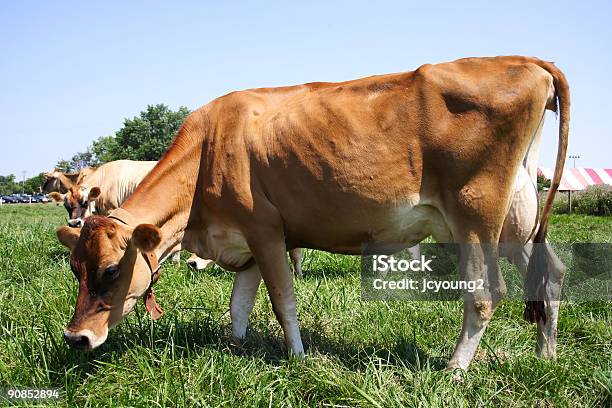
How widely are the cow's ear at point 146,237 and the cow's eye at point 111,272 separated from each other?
0.24 meters

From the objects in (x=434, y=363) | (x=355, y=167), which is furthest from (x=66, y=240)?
(x=434, y=363)

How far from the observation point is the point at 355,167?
13.2ft

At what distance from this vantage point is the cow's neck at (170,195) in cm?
430

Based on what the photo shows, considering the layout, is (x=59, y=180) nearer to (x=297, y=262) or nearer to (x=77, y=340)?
(x=297, y=262)

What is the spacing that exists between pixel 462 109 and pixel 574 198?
26.2 metres

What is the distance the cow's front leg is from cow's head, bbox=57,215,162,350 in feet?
2.65

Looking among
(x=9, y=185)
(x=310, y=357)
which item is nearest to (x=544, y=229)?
(x=310, y=357)

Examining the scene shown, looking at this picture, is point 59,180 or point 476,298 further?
point 59,180

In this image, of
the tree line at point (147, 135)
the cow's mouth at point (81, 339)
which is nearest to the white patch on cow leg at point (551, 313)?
the cow's mouth at point (81, 339)

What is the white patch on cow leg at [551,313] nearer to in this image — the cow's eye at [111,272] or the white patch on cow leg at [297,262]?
the cow's eye at [111,272]

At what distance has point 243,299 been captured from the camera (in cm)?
486

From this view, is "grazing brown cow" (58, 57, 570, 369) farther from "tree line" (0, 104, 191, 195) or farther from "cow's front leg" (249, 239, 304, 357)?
"tree line" (0, 104, 191, 195)

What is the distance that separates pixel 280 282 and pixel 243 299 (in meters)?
0.76

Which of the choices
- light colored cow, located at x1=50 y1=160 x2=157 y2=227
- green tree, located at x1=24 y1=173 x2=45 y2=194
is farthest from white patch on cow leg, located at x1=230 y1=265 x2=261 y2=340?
green tree, located at x1=24 y1=173 x2=45 y2=194
